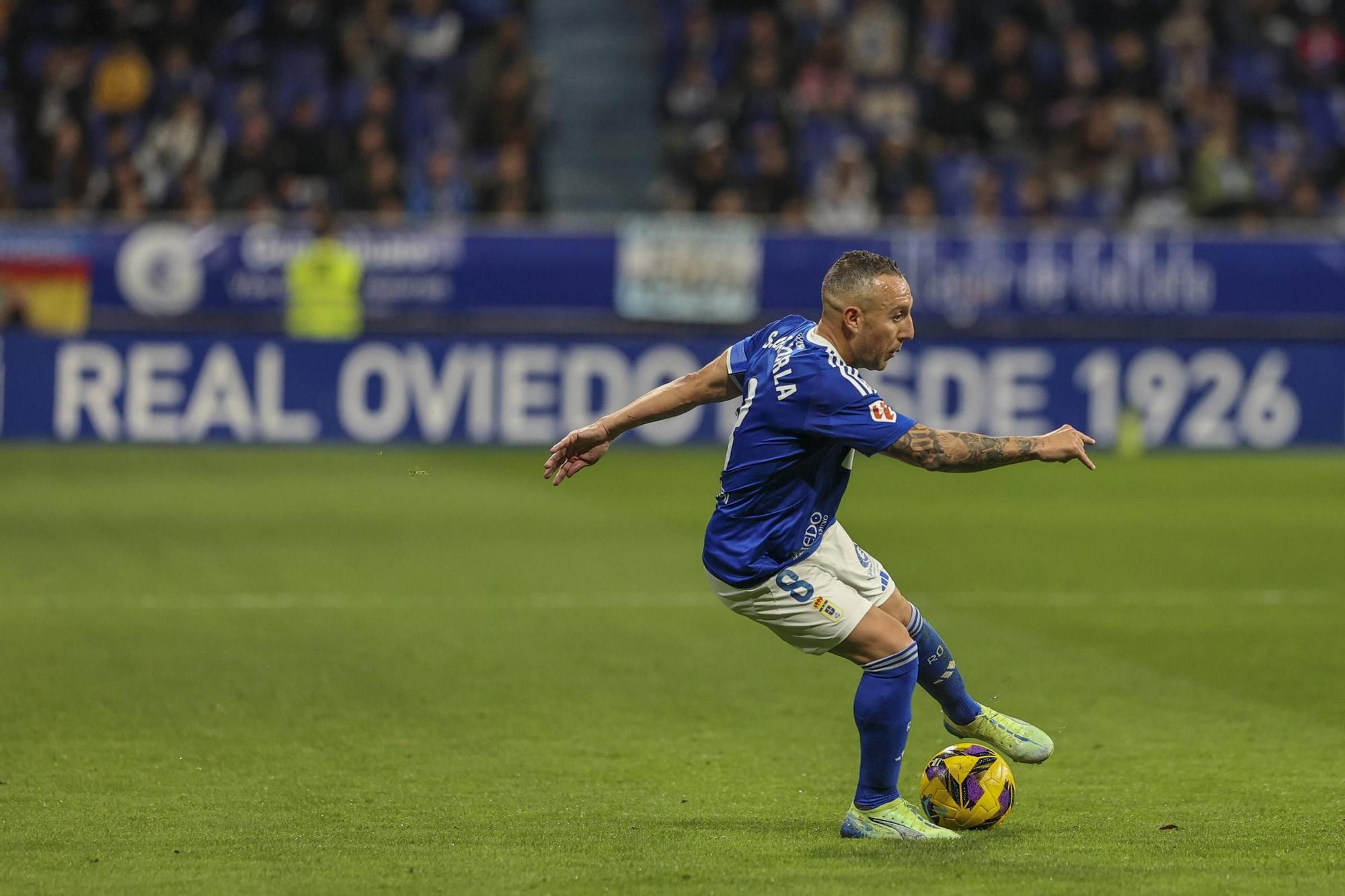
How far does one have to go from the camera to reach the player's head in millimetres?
6039

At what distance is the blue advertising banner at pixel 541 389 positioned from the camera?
64.6ft

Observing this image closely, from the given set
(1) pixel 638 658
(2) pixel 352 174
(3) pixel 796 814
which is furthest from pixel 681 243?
(3) pixel 796 814

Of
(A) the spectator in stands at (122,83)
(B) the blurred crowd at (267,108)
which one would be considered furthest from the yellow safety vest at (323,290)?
(A) the spectator in stands at (122,83)

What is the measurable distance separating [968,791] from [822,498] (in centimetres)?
100

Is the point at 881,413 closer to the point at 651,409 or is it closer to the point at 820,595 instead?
the point at 820,595

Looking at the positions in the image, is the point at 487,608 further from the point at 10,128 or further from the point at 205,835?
the point at 10,128

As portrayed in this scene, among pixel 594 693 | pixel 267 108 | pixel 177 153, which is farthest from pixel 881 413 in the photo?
pixel 267 108

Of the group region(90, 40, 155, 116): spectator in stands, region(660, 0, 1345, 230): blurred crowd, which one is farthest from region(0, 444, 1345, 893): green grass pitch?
region(90, 40, 155, 116): spectator in stands

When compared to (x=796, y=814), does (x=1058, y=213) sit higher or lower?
higher

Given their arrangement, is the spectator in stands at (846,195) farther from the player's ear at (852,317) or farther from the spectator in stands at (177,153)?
the player's ear at (852,317)

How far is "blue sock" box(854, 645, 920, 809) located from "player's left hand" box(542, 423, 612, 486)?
42.5 inches

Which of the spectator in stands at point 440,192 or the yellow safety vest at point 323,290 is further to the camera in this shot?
the spectator in stands at point 440,192

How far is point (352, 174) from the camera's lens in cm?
2194

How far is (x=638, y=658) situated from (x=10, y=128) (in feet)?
48.7
